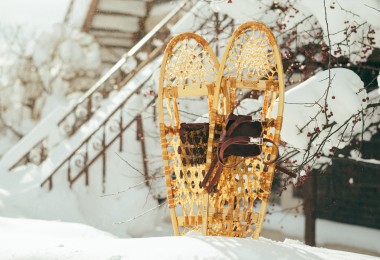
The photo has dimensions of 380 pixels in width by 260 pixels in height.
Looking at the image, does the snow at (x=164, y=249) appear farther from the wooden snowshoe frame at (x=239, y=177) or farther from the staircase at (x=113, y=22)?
the staircase at (x=113, y=22)

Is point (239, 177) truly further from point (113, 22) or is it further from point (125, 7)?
point (113, 22)

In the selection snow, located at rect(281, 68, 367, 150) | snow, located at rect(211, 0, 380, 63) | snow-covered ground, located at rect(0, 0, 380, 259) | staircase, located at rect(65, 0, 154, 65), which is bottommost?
snow-covered ground, located at rect(0, 0, 380, 259)

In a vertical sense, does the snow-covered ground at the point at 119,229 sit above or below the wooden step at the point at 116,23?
below

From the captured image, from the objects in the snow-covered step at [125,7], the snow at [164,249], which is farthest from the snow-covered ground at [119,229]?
the snow-covered step at [125,7]

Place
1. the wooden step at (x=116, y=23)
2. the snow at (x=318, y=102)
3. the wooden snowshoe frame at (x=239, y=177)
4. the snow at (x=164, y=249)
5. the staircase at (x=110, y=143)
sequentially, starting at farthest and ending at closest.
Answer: the wooden step at (x=116, y=23) → the staircase at (x=110, y=143) → the snow at (x=318, y=102) → the wooden snowshoe frame at (x=239, y=177) → the snow at (x=164, y=249)

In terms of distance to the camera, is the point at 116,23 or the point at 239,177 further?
the point at 116,23

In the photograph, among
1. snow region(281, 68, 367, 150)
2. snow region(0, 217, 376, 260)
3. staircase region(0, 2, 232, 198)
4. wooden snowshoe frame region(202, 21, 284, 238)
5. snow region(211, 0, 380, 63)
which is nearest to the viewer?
snow region(0, 217, 376, 260)

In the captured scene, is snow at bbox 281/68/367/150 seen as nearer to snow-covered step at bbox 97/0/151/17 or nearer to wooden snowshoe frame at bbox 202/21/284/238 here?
wooden snowshoe frame at bbox 202/21/284/238

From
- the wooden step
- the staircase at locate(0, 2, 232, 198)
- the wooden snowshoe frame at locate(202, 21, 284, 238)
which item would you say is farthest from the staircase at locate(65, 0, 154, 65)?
the wooden snowshoe frame at locate(202, 21, 284, 238)

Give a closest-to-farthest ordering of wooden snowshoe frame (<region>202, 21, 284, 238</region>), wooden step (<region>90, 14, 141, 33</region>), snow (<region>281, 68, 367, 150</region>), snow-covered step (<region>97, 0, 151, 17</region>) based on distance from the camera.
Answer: wooden snowshoe frame (<region>202, 21, 284, 238</region>)
snow (<region>281, 68, 367, 150</region>)
snow-covered step (<region>97, 0, 151, 17</region>)
wooden step (<region>90, 14, 141, 33</region>)

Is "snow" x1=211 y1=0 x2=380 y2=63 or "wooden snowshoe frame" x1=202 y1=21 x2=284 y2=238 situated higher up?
"snow" x1=211 y1=0 x2=380 y2=63

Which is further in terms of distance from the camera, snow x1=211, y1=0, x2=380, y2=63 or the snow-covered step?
the snow-covered step

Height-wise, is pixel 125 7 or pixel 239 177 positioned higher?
pixel 125 7

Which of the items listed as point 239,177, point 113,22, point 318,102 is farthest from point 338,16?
point 113,22
